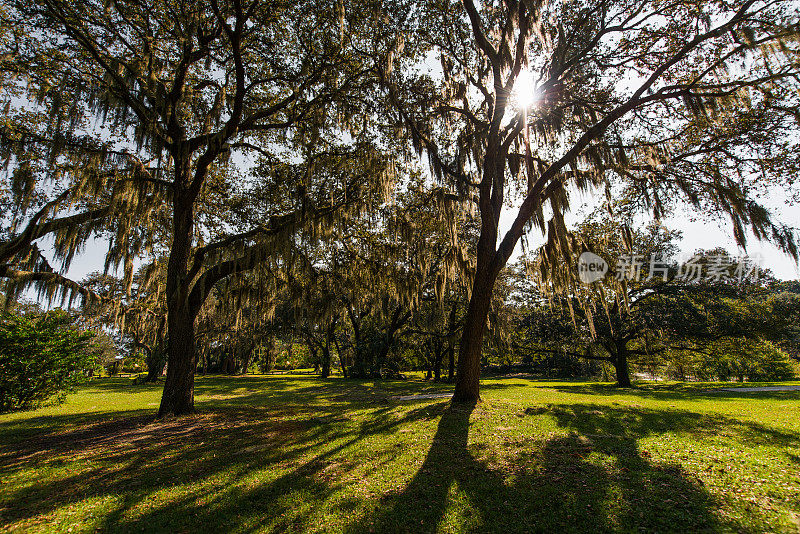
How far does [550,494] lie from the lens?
3957mm

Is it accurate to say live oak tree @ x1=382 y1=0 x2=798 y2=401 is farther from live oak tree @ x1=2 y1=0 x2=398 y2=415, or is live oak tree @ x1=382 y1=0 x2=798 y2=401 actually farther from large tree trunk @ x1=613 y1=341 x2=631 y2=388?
large tree trunk @ x1=613 y1=341 x2=631 y2=388

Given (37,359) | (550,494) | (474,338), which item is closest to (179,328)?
(37,359)

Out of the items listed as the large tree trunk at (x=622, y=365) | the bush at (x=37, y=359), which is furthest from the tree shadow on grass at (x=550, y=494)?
the large tree trunk at (x=622, y=365)

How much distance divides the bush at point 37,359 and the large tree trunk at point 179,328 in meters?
4.67

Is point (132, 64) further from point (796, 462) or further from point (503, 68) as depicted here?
point (796, 462)

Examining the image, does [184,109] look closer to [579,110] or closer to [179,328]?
[179,328]

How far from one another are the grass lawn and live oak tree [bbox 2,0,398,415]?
3.34 m

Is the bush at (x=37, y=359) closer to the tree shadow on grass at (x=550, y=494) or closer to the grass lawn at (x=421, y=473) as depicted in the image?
the grass lawn at (x=421, y=473)

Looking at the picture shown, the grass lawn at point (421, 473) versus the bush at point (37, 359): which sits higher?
the bush at point (37, 359)

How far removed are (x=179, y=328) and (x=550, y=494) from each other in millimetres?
9024

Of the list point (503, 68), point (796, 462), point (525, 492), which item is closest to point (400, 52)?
point (503, 68)

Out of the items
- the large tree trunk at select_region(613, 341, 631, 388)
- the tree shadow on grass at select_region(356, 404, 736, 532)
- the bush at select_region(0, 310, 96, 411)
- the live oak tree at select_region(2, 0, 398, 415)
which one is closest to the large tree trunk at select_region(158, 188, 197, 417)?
the live oak tree at select_region(2, 0, 398, 415)

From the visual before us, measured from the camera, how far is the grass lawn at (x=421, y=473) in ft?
11.5

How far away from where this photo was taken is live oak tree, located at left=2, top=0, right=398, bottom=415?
25.8 ft
